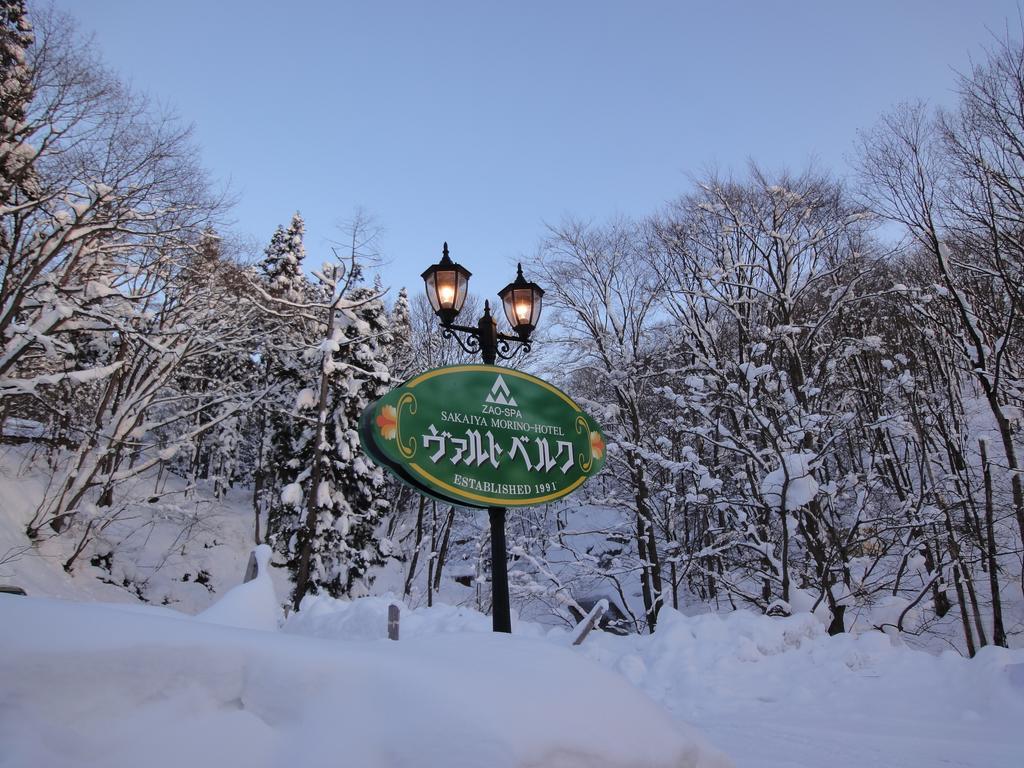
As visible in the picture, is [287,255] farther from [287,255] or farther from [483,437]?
[483,437]

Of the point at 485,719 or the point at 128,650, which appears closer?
the point at 128,650

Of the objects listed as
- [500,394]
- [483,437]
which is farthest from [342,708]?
[500,394]

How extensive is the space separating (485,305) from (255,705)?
14.0 ft

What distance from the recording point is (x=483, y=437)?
4.86 m

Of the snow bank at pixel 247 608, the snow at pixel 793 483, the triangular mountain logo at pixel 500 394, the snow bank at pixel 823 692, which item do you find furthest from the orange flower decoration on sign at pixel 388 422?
the snow at pixel 793 483

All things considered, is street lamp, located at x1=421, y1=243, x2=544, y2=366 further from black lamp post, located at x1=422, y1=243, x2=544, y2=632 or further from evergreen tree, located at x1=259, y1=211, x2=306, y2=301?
evergreen tree, located at x1=259, y1=211, x2=306, y2=301

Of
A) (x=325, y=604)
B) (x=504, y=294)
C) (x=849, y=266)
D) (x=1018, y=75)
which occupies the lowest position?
(x=325, y=604)

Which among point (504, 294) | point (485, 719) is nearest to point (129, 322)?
point (504, 294)

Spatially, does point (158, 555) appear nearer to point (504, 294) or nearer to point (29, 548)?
point (29, 548)

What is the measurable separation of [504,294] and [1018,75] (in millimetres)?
9659

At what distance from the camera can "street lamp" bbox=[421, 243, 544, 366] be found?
18.7ft

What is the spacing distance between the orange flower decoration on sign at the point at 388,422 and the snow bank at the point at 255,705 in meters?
2.26

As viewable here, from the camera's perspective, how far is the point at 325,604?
35.0 ft

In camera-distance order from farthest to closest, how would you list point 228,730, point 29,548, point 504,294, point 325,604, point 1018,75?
point 29,548 → point 325,604 → point 1018,75 → point 504,294 → point 228,730
